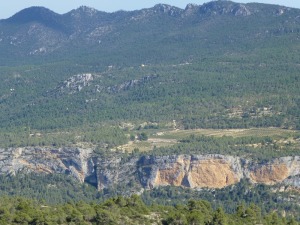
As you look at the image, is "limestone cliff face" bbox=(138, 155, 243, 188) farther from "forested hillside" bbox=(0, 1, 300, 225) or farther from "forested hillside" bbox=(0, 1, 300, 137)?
"forested hillside" bbox=(0, 1, 300, 137)

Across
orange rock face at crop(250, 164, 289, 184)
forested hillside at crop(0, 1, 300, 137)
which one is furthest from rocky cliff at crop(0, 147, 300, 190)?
forested hillside at crop(0, 1, 300, 137)

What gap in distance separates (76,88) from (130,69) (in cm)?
1558

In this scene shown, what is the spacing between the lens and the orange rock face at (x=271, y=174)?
95938 mm

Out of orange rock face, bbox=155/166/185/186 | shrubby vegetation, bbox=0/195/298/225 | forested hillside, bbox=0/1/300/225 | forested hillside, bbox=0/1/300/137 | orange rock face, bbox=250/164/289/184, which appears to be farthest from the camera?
forested hillside, bbox=0/1/300/137

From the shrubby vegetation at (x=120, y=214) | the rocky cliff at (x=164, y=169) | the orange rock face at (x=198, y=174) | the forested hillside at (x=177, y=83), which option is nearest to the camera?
the shrubby vegetation at (x=120, y=214)

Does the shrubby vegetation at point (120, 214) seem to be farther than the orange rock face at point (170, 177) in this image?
No

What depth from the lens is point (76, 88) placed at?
152125mm

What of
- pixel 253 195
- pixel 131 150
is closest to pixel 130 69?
pixel 131 150

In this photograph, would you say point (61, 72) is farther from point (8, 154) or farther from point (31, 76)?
point (8, 154)

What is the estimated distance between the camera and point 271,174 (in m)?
96.4

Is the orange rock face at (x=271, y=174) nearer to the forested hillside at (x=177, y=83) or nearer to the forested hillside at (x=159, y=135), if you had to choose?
the forested hillside at (x=159, y=135)

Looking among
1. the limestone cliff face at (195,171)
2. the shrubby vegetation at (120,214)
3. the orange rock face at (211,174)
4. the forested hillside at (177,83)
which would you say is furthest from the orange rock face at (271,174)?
the shrubby vegetation at (120,214)

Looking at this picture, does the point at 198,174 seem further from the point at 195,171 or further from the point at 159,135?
the point at 159,135

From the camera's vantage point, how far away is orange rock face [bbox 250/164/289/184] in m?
95.9
